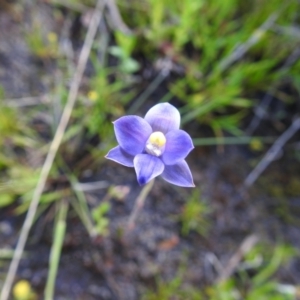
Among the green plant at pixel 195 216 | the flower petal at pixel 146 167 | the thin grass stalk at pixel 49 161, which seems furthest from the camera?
the green plant at pixel 195 216

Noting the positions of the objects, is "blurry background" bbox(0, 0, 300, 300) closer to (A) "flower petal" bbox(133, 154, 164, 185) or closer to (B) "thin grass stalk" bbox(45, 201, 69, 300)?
(B) "thin grass stalk" bbox(45, 201, 69, 300)

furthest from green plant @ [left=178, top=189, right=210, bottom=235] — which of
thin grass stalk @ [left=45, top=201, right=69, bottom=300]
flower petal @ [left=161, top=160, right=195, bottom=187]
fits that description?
flower petal @ [left=161, top=160, right=195, bottom=187]

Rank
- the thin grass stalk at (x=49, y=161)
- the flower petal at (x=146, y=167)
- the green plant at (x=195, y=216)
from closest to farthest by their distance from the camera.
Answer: the flower petal at (x=146, y=167) → the thin grass stalk at (x=49, y=161) → the green plant at (x=195, y=216)

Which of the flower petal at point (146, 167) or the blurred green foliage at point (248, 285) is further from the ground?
the flower petal at point (146, 167)

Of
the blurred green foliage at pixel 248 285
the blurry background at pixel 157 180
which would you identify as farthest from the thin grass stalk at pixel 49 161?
the blurred green foliage at pixel 248 285

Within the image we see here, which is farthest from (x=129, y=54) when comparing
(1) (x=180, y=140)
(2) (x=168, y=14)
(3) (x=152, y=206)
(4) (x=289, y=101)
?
(1) (x=180, y=140)

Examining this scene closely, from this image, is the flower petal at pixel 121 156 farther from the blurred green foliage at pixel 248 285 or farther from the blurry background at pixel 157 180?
the blurred green foliage at pixel 248 285

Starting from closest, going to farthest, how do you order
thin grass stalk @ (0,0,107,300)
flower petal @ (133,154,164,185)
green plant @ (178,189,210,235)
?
flower petal @ (133,154,164,185)
thin grass stalk @ (0,0,107,300)
green plant @ (178,189,210,235)

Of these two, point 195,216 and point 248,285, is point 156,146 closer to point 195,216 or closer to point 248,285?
point 195,216
